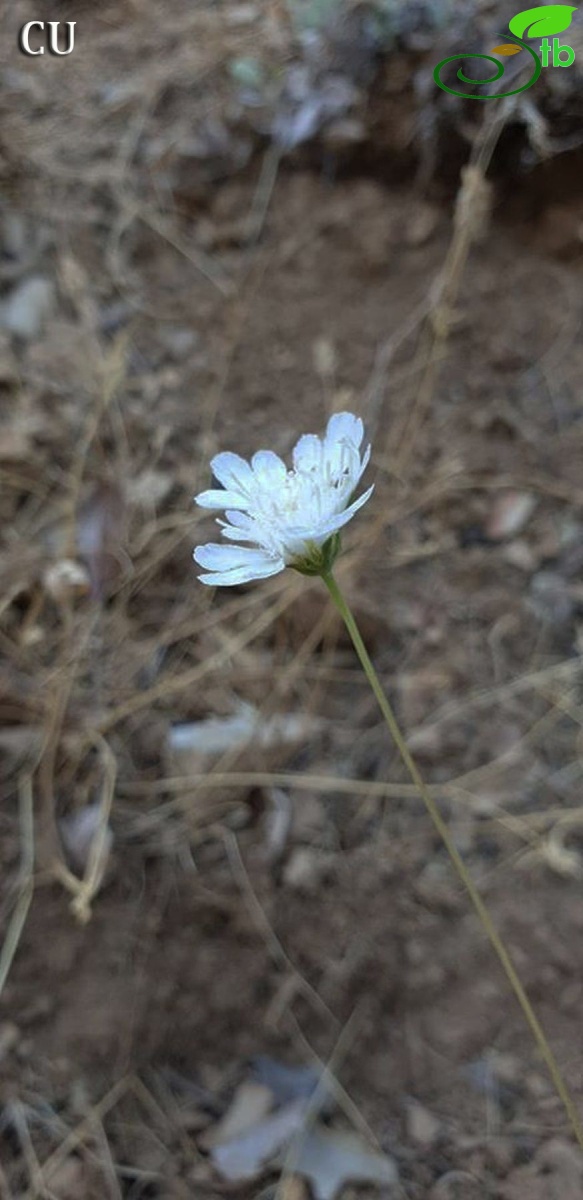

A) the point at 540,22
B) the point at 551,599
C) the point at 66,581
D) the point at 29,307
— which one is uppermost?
the point at 540,22

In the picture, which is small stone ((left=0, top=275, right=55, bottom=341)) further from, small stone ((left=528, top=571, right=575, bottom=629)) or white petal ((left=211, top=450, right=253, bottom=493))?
white petal ((left=211, top=450, right=253, bottom=493))

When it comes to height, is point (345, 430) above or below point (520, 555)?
below

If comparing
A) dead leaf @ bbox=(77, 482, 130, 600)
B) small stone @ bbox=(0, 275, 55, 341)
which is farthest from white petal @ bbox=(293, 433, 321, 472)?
small stone @ bbox=(0, 275, 55, 341)

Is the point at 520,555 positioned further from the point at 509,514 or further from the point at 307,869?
the point at 307,869

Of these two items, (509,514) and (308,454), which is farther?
(509,514)

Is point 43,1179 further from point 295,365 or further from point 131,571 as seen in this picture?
point 295,365

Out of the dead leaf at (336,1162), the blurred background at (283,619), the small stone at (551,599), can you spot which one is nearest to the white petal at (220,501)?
the blurred background at (283,619)

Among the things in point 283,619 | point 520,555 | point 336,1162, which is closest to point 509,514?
point 520,555
